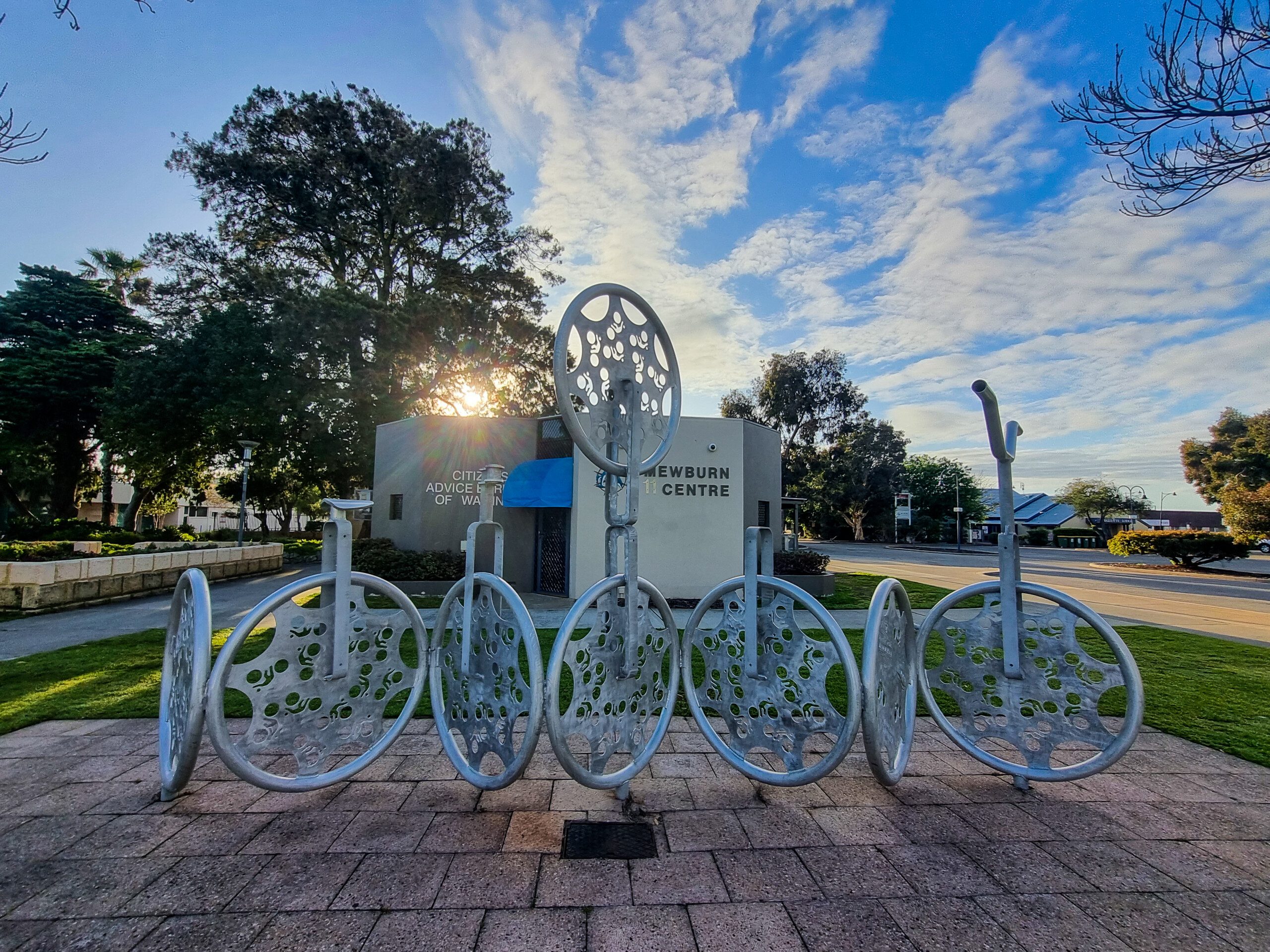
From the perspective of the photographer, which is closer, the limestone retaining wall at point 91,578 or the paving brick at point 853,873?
the paving brick at point 853,873

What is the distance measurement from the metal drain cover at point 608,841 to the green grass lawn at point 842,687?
7.35ft

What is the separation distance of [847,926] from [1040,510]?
78307 millimetres

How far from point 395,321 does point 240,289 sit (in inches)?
303

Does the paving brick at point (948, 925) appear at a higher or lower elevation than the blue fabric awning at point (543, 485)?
lower

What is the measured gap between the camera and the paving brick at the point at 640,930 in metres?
2.16

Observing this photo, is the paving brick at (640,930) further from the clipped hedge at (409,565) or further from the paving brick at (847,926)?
the clipped hedge at (409,565)

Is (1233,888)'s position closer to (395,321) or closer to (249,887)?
(249,887)

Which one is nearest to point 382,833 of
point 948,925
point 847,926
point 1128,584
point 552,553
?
point 847,926

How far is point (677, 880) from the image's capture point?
2588mm

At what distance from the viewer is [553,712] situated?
3.07 meters

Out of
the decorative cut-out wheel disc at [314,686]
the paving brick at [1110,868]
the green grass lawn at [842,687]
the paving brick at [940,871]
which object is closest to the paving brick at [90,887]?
the decorative cut-out wheel disc at [314,686]

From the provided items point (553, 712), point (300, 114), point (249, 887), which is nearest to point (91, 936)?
point (249, 887)

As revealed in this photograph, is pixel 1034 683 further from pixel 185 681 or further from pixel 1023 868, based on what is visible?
pixel 185 681

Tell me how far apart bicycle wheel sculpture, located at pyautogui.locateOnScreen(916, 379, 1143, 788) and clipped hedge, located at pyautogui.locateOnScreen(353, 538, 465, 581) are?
10.7 meters
